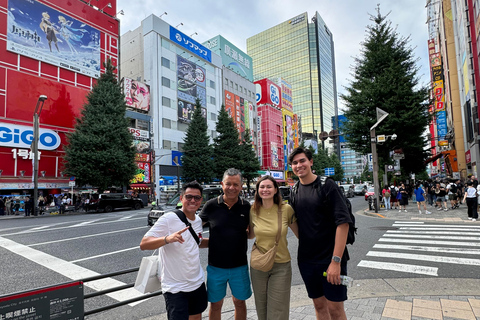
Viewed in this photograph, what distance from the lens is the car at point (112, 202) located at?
23578 millimetres

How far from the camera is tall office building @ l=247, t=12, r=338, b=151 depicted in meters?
111

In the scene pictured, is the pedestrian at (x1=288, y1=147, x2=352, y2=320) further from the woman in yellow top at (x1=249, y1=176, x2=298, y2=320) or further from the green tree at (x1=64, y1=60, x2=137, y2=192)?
the green tree at (x1=64, y1=60, x2=137, y2=192)

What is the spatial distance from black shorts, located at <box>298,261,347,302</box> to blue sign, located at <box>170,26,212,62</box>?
4972 cm

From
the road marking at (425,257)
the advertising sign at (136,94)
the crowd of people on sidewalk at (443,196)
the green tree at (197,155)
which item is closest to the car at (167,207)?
the road marking at (425,257)

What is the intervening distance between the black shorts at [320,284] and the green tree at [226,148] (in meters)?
36.6

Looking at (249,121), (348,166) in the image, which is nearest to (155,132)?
(249,121)

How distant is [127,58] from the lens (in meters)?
47.8

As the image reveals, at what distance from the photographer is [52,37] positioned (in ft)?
99.3

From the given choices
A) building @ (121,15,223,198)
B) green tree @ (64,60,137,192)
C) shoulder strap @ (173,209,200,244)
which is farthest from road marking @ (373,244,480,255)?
building @ (121,15,223,198)

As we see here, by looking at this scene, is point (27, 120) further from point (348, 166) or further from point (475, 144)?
point (348, 166)

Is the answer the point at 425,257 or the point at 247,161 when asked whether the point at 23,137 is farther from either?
the point at 425,257

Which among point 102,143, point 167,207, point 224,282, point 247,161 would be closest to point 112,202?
point 102,143

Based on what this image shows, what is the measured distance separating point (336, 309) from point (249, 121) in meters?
61.2

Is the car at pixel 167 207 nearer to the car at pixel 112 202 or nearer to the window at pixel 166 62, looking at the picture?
the car at pixel 112 202
